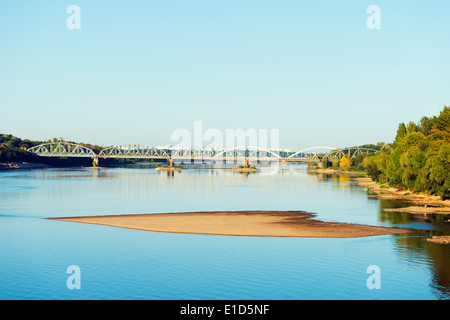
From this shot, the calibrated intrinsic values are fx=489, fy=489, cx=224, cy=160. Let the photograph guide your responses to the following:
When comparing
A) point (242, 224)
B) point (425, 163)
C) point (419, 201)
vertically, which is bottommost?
point (419, 201)

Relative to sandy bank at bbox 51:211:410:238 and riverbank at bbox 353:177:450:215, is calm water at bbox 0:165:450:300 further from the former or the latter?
riverbank at bbox 353:177:450:215

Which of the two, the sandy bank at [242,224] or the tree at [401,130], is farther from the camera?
the tree at [401,130]

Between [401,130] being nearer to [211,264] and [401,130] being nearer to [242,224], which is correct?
[242,224]

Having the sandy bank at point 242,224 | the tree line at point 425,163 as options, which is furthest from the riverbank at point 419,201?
the sandy bank at point 242,224

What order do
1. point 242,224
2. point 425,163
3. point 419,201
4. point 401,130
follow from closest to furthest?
point 242,224, point 419,201, point 425,163, point 401,130

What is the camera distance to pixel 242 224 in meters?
44.3

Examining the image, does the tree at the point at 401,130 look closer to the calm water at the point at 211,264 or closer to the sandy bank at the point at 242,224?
the sandy bank at the point at 242,224

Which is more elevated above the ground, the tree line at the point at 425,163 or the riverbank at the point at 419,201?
the tree line at the point at 425,163

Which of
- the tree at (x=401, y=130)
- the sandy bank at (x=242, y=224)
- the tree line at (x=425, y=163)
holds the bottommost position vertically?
the sandy bank at (x=242, y=224)

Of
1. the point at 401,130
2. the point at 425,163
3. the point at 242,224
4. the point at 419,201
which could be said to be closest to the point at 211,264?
the point at 242,224

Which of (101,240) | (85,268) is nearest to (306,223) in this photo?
(101,240)

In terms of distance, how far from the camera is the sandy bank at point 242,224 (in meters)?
40.0
